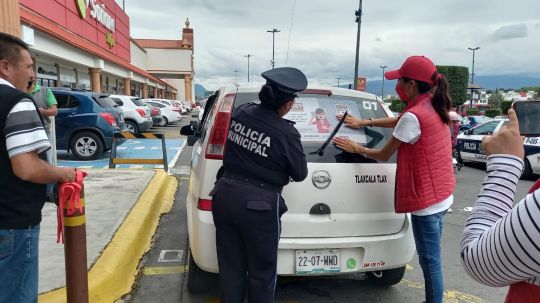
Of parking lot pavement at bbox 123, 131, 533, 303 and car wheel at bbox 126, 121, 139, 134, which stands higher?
car wheel at bbox 126, 121, 139, 134

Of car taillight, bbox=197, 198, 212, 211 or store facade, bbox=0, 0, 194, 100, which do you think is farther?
store facade, bbox=0, 0, 194, 100

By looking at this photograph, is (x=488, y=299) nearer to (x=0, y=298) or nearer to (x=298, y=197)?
(x=298, y=197)

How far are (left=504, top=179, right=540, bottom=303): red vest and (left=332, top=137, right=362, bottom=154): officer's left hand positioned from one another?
1.73m

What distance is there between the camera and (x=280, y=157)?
7.61ft

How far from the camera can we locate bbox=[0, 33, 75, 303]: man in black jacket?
1965 mm

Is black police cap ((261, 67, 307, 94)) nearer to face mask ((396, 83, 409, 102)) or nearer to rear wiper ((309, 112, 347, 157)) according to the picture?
rear wiper ((309, 112, 347, 157))

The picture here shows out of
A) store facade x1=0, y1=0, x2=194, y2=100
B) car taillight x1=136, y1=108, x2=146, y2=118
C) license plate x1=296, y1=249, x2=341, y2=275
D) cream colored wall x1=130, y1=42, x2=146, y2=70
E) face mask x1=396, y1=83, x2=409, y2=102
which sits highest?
cream colored wall x1=130, y1=42, x2=146, y2=70

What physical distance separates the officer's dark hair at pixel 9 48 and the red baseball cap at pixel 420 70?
232cm

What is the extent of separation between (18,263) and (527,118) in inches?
91.8

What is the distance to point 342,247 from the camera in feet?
9.77

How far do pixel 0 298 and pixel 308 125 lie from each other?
2152 mm

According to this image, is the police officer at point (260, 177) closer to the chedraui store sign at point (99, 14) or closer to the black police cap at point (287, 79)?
the black police cap at point (287, 79)

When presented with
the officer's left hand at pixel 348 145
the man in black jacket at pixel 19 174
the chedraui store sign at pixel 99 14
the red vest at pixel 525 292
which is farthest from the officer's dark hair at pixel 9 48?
the chedraui store sign at pixel 99 14

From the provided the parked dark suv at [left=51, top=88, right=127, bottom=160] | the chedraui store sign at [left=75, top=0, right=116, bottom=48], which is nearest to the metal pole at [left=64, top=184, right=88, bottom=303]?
the parked dark suv at [left=51, top=88, right=127, bottom=160]
